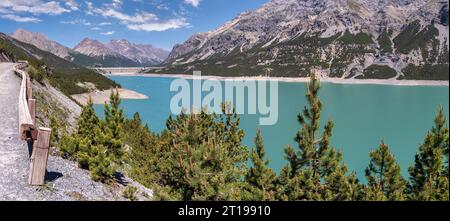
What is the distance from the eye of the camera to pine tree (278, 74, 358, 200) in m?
19.4

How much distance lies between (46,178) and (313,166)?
13642mm

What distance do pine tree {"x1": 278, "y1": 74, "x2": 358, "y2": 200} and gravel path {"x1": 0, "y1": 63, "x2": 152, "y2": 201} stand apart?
321 inches

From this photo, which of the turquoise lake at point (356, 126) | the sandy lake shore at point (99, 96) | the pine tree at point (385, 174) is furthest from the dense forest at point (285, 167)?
the sandy lake shore at point (99, 96)

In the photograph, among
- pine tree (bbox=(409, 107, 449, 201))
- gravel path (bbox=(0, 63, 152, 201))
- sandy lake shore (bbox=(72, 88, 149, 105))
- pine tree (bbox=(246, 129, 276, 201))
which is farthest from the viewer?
sandy lake shore (bbox=(72, 88, 149, 105))

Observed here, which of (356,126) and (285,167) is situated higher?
(285,167)

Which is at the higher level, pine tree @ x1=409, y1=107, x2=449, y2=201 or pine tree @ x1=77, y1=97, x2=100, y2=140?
pine tree @ x1=77, y1=97, x2=100, y2=140

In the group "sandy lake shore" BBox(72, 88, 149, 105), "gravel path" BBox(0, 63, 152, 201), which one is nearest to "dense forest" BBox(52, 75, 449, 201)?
"gravel path" BBox(0, 63, 152, 201)

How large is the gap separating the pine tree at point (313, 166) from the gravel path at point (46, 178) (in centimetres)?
816

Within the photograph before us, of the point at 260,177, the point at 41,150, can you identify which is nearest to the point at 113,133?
the point at 260,177

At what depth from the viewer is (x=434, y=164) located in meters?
20.8

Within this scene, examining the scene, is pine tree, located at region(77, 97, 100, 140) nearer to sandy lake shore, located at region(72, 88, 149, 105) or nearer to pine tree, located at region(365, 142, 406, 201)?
pine tree, located at region(365, 142, 406, 201)

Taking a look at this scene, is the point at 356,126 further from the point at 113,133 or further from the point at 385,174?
the point at 113,133
